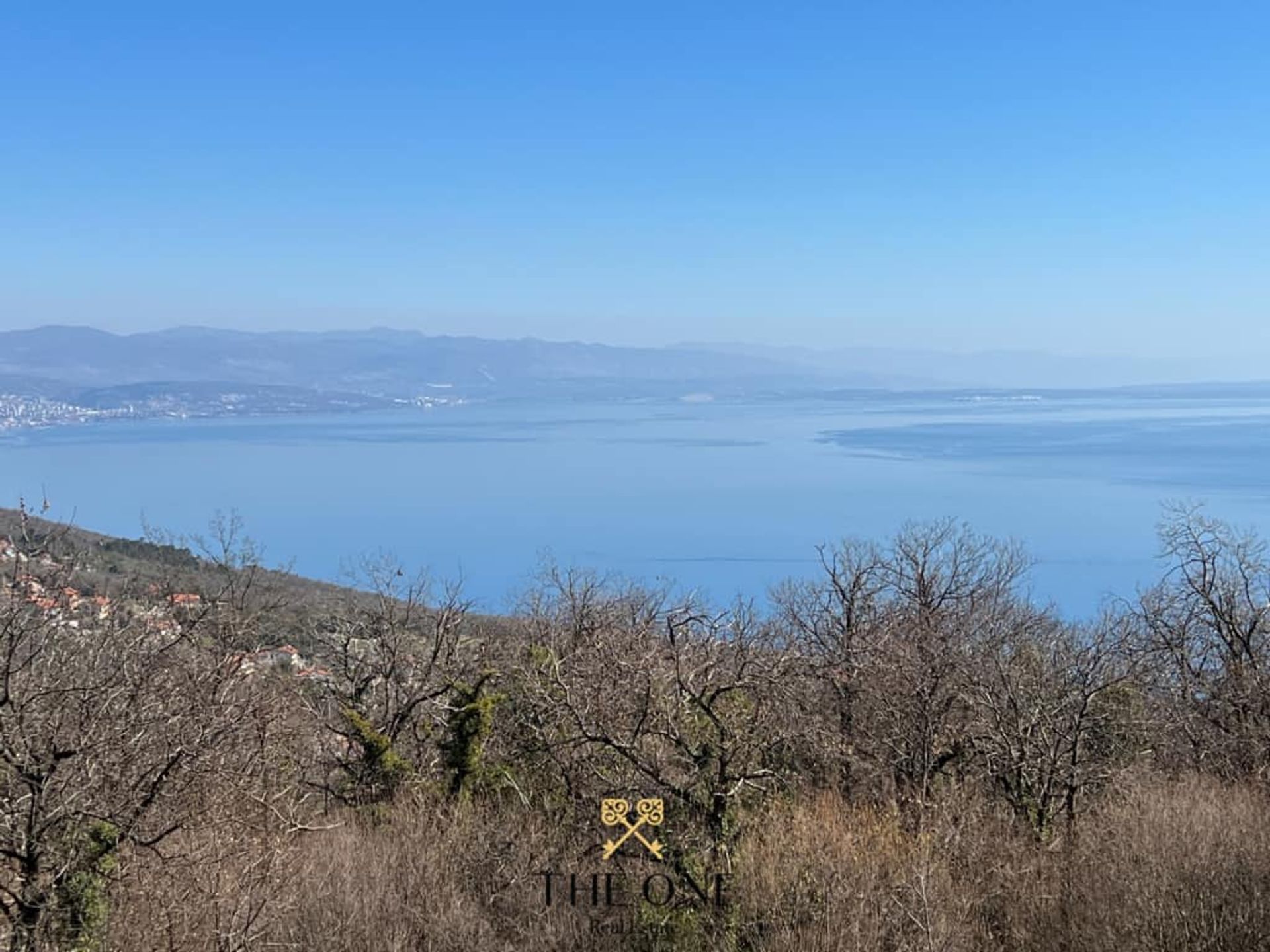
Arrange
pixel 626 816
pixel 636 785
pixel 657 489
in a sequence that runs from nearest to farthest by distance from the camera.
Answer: pixel 626 816 → pixel 636 785 → pixel 657 489

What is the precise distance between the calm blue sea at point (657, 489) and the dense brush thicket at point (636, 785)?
25885mm

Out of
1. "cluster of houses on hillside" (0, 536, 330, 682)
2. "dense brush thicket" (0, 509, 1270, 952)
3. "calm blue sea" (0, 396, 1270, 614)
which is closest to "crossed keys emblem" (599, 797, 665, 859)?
"dense brush thicket" (0, 509, 1270, 952)

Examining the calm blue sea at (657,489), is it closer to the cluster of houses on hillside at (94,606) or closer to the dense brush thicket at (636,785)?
the cluster of houses on hillside at (94,606)

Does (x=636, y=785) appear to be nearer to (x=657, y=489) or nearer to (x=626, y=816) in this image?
(x=626, y=816)

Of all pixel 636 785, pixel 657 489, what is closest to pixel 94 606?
pixel 636 785

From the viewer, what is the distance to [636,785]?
383 inches

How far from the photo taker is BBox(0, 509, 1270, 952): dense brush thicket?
291 inches

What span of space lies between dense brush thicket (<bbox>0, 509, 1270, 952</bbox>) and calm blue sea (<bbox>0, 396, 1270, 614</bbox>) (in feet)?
84.9

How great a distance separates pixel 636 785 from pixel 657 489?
7182 centimetres

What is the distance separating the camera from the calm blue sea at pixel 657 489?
2126 inches

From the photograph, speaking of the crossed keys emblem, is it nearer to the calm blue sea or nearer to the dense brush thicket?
the dense brush thicket

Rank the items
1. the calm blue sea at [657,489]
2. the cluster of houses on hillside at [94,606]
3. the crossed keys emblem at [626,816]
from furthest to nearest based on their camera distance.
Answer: the calm blue sea at [657,489], the crossed keys emblem at [626,816], the cluster of houses on hillside at [94,606]

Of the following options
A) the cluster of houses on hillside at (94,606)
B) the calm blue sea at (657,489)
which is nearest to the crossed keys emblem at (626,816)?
the cluster of houses on hillside at (94,606)

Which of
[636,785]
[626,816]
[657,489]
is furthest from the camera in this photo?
[657,489]
